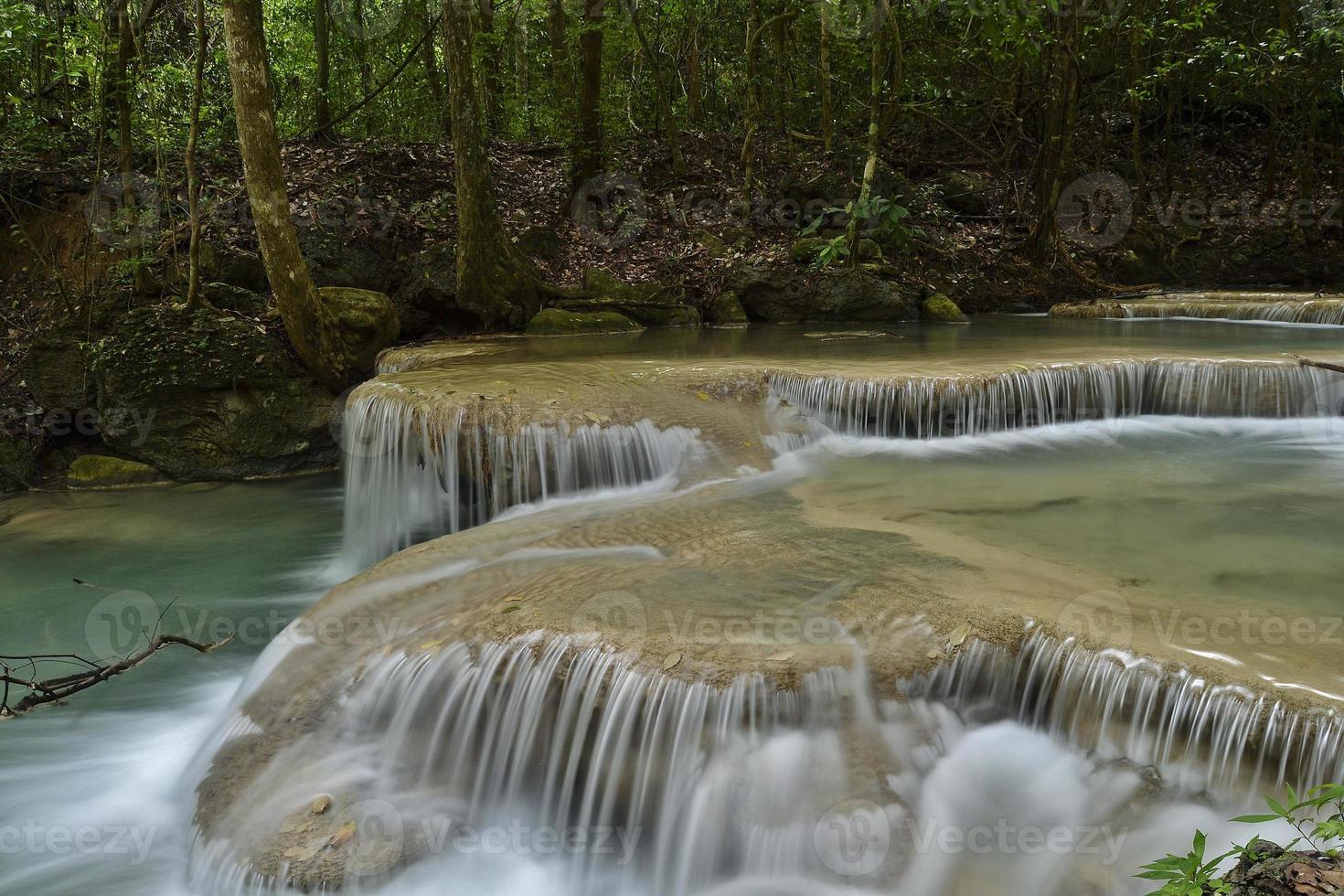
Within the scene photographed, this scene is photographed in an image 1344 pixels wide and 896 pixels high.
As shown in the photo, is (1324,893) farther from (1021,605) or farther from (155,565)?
(155,565)

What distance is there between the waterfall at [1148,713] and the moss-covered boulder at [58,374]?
8509 mm

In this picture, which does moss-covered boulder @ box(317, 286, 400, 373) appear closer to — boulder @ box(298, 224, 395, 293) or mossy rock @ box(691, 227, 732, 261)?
boulder @ box(298, 224, 395, 293)

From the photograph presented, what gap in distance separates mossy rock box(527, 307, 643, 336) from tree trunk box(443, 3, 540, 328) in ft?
0.98

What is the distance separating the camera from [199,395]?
28.2 feet

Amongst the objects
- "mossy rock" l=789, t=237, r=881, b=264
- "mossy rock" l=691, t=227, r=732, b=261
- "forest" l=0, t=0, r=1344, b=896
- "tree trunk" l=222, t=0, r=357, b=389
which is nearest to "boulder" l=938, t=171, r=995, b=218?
"forest" l=0, t=0, r=1344, b=896

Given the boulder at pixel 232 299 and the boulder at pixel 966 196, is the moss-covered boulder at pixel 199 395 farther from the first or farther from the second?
the boulder at pixel 966 196

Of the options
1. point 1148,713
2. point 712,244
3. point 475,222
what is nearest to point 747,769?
point 1148,713

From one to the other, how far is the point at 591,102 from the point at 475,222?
157 inches

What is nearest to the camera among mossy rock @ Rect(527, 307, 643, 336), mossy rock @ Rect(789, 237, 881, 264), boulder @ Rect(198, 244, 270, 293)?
boulder @ Rect(198, 244, 270, 293)

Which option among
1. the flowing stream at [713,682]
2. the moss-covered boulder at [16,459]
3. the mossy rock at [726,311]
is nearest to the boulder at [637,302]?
the mossy rock at [726,311]

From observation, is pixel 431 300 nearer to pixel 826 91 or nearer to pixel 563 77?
pixel 563 77

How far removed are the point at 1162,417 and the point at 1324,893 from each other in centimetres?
610

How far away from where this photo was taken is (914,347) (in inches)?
375

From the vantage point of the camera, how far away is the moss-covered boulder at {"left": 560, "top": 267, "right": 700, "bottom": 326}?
1188 centimetres
